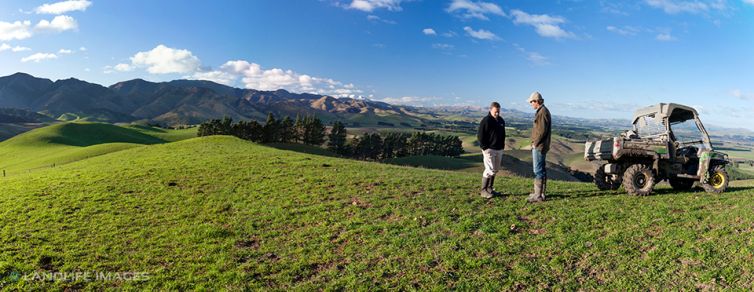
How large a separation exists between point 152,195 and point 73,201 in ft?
9.65

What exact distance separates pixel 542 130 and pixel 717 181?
7.51 m

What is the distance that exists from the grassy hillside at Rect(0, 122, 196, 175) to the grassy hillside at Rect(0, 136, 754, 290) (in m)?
37.0

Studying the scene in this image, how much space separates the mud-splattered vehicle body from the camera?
1457 cm

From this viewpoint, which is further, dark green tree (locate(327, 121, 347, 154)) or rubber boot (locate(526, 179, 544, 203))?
dark green tree (locate(327, 121, 347, 154))

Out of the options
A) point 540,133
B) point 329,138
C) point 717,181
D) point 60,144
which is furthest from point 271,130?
point 717,181

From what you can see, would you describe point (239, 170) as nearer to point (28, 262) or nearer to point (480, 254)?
point (28, 262)

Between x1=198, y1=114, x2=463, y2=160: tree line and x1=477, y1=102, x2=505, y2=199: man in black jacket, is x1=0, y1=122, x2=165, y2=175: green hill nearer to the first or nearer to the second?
x1=198, y1=114, x2=463, y2=160: tree line

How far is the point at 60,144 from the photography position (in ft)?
243

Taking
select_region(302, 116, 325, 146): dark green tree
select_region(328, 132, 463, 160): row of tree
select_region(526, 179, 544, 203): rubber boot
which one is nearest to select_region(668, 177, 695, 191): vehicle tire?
select_region(526, 179, 544, 203): rubber boot

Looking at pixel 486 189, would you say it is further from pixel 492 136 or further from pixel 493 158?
pixel 492 136

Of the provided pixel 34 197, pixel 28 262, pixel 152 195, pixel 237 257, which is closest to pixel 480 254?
pixel 237 257

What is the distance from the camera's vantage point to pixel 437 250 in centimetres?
1033

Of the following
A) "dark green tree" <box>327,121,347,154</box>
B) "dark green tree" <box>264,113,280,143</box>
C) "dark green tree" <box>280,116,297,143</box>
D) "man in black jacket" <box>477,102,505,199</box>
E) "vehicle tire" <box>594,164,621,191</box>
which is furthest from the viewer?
"dark green tree" <box>327,121,347,154</box>

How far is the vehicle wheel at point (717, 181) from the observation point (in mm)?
14398
